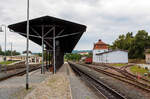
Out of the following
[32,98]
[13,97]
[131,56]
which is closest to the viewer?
[32,98]

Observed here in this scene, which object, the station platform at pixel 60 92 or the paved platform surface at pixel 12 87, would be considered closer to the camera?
the station platform at pixel 60 92

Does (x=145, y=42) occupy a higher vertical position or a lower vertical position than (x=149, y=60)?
higher

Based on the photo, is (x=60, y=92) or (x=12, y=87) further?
A: (x=12, y=87)

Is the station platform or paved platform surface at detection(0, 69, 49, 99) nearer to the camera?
the station platform

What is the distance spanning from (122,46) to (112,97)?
6950 cm

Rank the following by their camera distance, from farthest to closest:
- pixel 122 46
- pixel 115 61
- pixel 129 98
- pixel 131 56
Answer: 1. pixel 122 46
2. pixel 131 56
3. pixel 115 61
4. pixel 129 98

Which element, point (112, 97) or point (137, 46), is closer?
point (112, 97)

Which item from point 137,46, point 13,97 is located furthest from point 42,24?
point 137,46

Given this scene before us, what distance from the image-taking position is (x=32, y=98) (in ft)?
23.5

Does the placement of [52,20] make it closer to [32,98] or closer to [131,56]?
[32,98]

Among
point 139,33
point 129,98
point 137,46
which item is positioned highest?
point 139,33

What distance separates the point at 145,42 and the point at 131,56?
807cm

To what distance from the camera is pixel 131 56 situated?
62.4 meters

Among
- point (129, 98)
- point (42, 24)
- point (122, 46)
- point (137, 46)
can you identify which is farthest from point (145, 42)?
point (129, 98)
